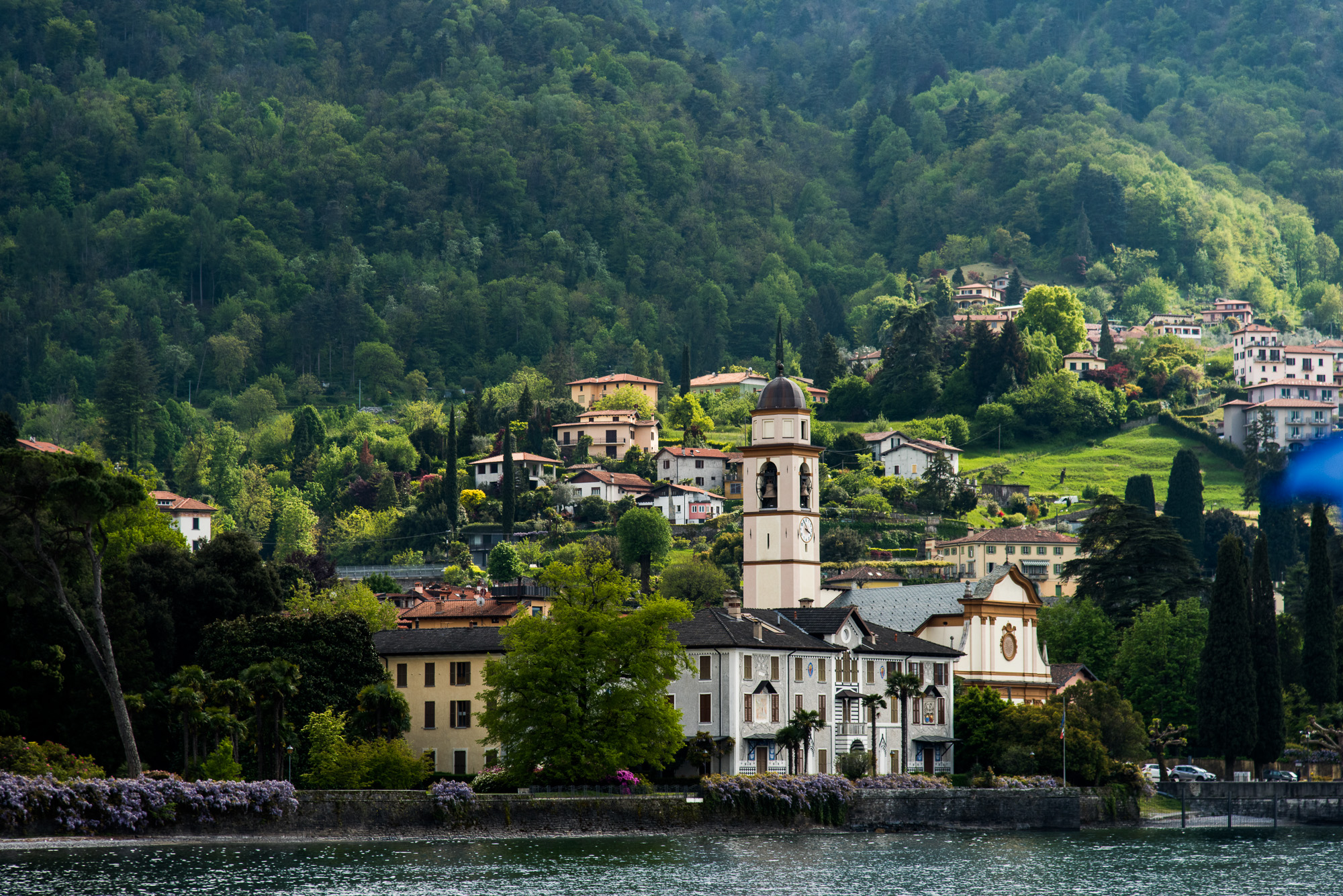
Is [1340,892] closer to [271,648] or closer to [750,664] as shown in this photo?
[750,664]

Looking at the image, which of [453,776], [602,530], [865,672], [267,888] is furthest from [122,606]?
[602,530]

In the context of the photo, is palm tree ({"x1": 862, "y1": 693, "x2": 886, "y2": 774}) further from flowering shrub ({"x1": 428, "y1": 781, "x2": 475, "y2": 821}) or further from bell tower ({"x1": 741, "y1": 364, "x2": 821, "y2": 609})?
flowering shrub ({"x1": 428, "y1": 781, "x2": 475, "y2": 821})

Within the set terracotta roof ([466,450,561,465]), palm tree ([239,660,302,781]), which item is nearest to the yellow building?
palm tree ([239,660,302,781])

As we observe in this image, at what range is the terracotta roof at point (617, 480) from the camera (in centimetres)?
17838

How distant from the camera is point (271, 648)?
7319 centimetres

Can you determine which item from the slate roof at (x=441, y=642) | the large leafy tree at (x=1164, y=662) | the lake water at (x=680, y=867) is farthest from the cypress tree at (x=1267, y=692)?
the slate roof at (x=441, y=642)

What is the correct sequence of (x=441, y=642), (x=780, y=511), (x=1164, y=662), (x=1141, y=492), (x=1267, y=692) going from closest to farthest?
1. (x=441, y=642)
2. (x=1267, y=692)
3. (x=780, y=511)
4. (x=1164, y=662)
5. (x=1141, y=492)

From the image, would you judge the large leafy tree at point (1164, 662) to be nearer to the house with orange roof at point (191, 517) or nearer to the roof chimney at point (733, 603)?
the roof chimney at point (733, 603)

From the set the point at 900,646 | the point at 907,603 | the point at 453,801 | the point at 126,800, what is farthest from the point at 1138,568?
the point at 126,800

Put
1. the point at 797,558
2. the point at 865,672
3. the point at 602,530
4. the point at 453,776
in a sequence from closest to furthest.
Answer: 1. the point at 453,776
2. the point at 865,672
3. the point at 797,558
4. the point at 602,530

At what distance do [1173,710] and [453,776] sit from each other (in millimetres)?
37883

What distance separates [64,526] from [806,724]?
2879cm

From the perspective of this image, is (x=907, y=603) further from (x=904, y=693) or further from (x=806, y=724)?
(x=806, y=724)

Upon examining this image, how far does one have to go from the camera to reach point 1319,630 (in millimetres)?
94562
